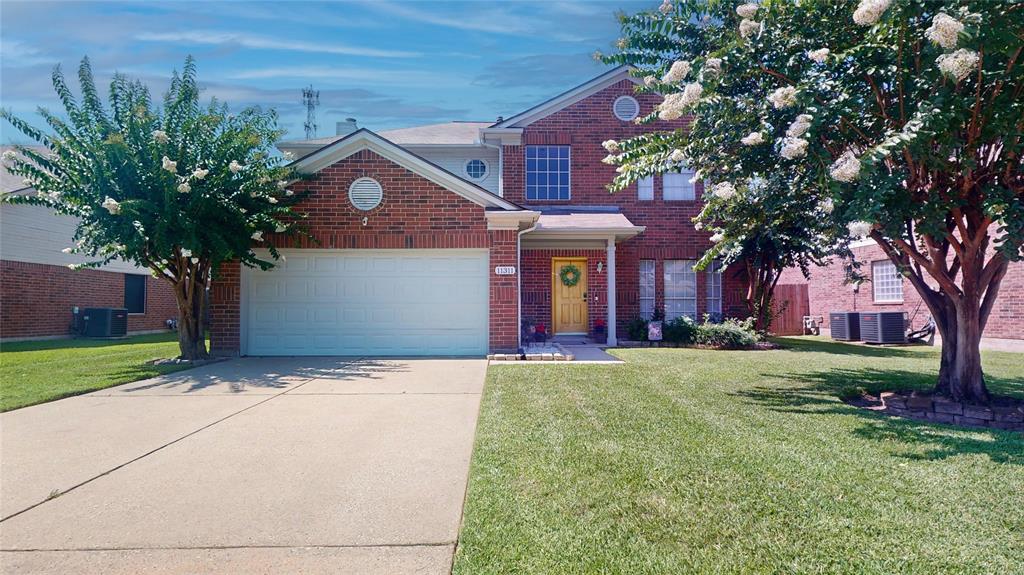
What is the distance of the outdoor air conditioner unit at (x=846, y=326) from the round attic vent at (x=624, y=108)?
8.15 m

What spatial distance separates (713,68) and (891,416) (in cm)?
414

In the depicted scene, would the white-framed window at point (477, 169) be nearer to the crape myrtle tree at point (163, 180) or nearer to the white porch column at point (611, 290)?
the white porch column at point (611, 290)

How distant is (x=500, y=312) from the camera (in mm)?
10961

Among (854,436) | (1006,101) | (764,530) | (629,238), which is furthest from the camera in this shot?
(629,238)

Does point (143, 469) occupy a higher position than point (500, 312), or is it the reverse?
point (500, 312)

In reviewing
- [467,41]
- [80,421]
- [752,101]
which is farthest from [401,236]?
[752,101]

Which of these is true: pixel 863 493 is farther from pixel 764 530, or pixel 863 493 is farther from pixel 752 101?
pixel 752 101

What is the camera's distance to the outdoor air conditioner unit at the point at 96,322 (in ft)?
53.6

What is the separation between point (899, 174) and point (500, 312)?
6994mm

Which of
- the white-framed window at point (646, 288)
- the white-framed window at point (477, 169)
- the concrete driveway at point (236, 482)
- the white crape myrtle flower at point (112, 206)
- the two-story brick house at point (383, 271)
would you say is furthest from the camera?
the white-framed window at point (477, 169)

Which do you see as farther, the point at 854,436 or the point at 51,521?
the point at 854,436

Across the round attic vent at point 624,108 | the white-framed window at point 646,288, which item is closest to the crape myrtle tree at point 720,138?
the white-framed window at point 646,288

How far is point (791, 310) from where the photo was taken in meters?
17.8

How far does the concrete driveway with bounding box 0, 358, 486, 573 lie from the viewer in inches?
113
